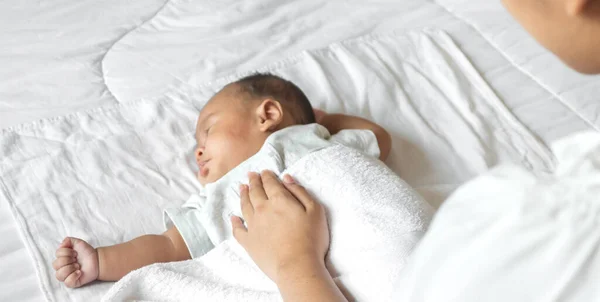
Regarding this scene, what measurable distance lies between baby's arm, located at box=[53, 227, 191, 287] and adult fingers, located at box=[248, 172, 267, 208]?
14 centimetres

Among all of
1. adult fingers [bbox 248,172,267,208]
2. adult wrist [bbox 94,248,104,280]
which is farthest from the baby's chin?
adult wrist [bbox 94,248,104,280]

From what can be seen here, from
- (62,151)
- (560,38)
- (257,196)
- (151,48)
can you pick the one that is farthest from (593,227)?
(151,48)

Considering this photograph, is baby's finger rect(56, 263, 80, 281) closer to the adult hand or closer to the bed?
the adult hand

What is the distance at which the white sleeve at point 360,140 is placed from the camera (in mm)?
1064

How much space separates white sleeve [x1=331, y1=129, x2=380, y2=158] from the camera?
1064mm

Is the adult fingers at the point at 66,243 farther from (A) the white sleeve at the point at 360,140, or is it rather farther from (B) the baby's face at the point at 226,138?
(A) the white sleeve at the point at 360,140

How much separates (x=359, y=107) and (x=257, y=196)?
42 centimetres

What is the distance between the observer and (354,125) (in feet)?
3.85

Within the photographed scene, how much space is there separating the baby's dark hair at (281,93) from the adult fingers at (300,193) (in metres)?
0.19

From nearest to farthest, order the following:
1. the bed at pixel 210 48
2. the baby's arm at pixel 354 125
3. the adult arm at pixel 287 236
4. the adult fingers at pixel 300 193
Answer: the adult arm at pixel 287 236, the adult fingers at pixel 300 193, the baby's arm at pixel 354 125, the bed at pixel 210 48

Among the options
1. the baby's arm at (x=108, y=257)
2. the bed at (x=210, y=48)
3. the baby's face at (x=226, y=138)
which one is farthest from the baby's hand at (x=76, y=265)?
the bed at (x=210, y=48)

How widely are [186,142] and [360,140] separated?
301 millimetres

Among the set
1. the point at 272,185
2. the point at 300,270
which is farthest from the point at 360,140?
the point at 300,270

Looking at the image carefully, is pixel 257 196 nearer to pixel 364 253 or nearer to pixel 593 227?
pixel 364 253
